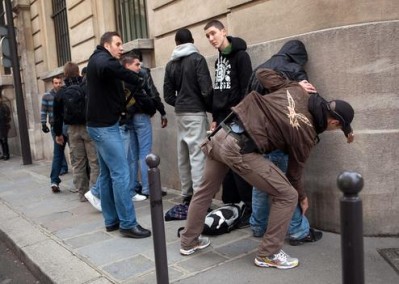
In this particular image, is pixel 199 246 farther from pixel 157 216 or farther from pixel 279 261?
pixel 157 216

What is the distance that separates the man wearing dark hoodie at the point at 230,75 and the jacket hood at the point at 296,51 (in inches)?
16.4

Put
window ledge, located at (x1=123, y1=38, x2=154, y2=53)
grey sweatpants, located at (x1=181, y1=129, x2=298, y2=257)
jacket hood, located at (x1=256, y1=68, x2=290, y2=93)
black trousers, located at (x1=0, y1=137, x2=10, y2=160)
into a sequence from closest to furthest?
grey sweatpants, located at (x1=181, y1=129, x2=298, y2=257)
jacket hood, located at (x1=256, y1=68, x2=290, y2=93)
window ledge, located at (x1=123, y1=38, x2=154, y2=53)
black trousers, located at (x1=0, y1=137, x2=10, y2=160)

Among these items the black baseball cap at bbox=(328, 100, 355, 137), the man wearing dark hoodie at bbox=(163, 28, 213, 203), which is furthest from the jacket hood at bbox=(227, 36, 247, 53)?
the black baseball cap at bbox=(328, 100, 355, 137)

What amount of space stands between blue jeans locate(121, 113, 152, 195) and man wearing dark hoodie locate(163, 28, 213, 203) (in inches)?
27.2

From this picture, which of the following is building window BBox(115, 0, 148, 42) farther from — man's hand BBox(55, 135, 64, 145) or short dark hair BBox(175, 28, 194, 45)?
short dark hair BBox(175, 28, 194, 45)

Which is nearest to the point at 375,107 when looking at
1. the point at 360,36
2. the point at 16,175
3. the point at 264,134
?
the point at 360,36

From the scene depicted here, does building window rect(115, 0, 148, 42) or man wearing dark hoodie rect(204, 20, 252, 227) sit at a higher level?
building window rect(115, 0, 148, 42)

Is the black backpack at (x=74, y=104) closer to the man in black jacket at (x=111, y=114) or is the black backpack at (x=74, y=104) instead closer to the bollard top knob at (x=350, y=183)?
the man in black jacket at (x=111, y=114)

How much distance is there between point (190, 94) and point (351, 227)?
10.2ft

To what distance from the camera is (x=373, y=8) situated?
369 cm

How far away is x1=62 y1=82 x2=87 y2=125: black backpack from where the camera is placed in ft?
18.0

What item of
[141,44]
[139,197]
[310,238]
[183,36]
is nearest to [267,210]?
[310,238]

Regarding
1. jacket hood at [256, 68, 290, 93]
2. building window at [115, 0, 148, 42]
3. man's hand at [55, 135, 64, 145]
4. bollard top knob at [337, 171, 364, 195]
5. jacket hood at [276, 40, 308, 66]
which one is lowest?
man's hand at [55, 135, 64, 145]

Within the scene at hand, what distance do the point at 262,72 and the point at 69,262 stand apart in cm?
226
